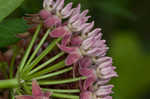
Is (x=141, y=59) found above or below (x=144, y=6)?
below

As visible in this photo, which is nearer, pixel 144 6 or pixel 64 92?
pixel 64 92

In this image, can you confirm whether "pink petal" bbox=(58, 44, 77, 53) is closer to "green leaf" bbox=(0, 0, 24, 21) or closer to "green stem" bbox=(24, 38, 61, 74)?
"green stem" bbox=(24, 38, 61, 74)

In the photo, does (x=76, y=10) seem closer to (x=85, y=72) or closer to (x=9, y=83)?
(x=85, y=72)

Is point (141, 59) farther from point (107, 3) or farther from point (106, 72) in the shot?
point (106, 72)

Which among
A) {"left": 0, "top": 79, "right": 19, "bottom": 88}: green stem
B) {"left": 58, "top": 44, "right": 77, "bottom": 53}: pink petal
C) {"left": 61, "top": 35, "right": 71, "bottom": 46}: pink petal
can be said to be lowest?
{"left": 0, "top": 79, "right": 19, "bottom": 88}: green stem

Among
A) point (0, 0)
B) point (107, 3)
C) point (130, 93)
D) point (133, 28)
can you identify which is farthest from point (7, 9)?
point (133, 28)

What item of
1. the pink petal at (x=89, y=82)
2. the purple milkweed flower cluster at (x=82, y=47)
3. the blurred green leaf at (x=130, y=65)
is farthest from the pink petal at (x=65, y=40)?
the blurred green leaf at (x=130, y=65)

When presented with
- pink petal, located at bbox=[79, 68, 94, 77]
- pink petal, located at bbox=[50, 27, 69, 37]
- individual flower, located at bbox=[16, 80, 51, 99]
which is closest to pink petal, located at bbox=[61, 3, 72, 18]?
pink petal, located at bbox=[50, 27, 69, 37]
